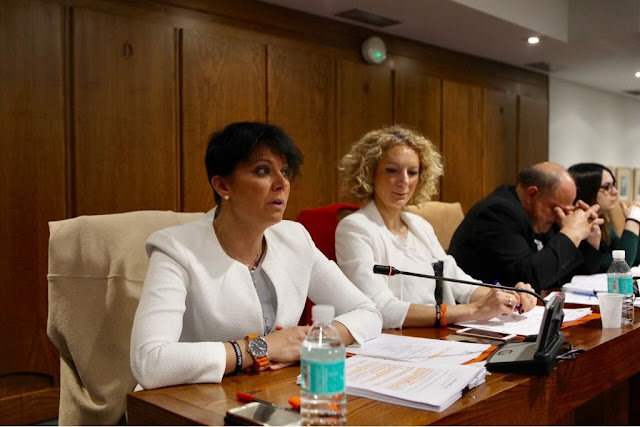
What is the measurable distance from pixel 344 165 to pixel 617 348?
1148 mm

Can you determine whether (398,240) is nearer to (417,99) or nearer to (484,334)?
(484,334)

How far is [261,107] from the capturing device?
402cm

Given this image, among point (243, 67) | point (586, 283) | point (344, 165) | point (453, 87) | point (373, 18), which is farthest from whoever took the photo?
point (453, 87)

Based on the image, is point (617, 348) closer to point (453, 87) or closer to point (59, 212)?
point (59, 212)

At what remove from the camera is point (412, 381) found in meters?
1.23

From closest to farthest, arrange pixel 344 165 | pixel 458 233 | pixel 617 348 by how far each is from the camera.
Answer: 1. pixel 617 348
2. pixel 344 165
3. pixel 458 233

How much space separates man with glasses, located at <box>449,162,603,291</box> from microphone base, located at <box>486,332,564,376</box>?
3.84 feet

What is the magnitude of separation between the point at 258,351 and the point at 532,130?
556cm

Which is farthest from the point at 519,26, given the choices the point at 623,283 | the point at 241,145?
the point at 241,145

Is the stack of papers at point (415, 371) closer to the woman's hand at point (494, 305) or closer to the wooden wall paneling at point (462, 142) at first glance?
the woman's hand at point (494, 305)

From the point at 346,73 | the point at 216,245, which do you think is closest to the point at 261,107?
the point at 346,73

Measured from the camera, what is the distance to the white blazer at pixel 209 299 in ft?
4.26

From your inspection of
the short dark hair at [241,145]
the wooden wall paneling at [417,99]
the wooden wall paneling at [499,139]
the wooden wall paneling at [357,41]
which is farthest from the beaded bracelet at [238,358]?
the wooden wall paneling at [499,139]

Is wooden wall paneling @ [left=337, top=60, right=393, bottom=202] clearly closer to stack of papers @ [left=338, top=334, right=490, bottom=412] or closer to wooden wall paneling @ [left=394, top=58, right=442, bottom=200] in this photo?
wooden wall paneling @ [left=394, top=58, right=442, bottom=200]
